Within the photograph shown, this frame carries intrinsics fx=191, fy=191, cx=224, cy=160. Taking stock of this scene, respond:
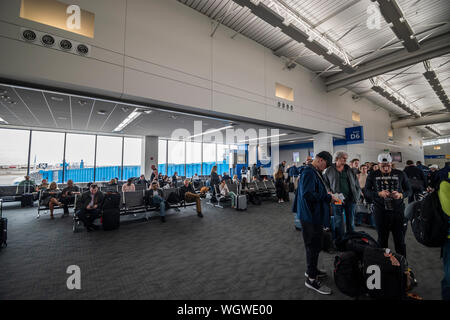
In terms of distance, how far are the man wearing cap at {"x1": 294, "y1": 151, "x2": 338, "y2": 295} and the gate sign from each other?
34.0ft

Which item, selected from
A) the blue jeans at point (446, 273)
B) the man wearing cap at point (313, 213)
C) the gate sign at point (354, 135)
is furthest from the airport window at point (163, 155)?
the blue jeans at point (446, 273)

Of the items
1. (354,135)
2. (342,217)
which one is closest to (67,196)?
(342,217)

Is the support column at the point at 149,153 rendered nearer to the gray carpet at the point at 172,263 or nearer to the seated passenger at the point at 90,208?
the seated passenger at the point at 90,208

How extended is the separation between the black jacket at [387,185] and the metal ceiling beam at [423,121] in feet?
58.4

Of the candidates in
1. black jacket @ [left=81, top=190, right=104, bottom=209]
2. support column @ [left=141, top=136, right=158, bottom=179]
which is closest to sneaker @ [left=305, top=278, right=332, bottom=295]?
black jacket @ [left=81, top=190, right=104, bottom=209]

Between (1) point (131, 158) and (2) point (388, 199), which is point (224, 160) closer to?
(1) point (131, 158)

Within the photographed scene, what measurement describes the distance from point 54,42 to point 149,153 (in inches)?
350

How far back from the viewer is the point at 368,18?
5.68 m

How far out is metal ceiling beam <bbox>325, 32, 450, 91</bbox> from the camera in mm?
6418

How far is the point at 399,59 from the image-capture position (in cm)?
725

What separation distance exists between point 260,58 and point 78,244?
8.07 m

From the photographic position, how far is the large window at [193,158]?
15469 millimetres

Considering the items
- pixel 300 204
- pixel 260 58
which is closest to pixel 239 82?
pixel 260 58
